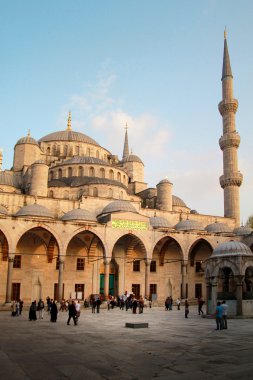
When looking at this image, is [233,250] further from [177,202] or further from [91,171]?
[177,202]

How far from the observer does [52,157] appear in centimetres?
3794

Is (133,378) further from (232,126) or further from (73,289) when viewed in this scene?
(232,126)

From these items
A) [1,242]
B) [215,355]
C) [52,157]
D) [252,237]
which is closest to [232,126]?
[252,237]

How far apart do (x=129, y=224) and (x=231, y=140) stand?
48.0 feet

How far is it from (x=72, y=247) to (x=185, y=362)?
2145 cm

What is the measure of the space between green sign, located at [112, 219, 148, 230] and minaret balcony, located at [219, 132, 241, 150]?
13421mm

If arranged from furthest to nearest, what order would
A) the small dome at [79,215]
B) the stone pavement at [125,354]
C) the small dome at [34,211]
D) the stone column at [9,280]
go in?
the small dome at [79,215]
the small dome at [34,211]
the stone column at [9,280]
the stone pavement at [125,354]

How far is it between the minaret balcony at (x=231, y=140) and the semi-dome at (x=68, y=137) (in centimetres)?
1294

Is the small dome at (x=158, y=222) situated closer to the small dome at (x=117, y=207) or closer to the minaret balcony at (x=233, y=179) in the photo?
the small dome at (x=117, y=207)

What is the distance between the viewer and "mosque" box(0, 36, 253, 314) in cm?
2570

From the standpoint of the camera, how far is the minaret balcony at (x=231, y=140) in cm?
3666

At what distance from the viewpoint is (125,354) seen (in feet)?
27.0

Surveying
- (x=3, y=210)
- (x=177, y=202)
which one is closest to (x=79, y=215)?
(x=3, y=210)

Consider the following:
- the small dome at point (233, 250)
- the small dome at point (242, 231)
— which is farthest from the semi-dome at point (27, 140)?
the small dome at point (233, 250)
